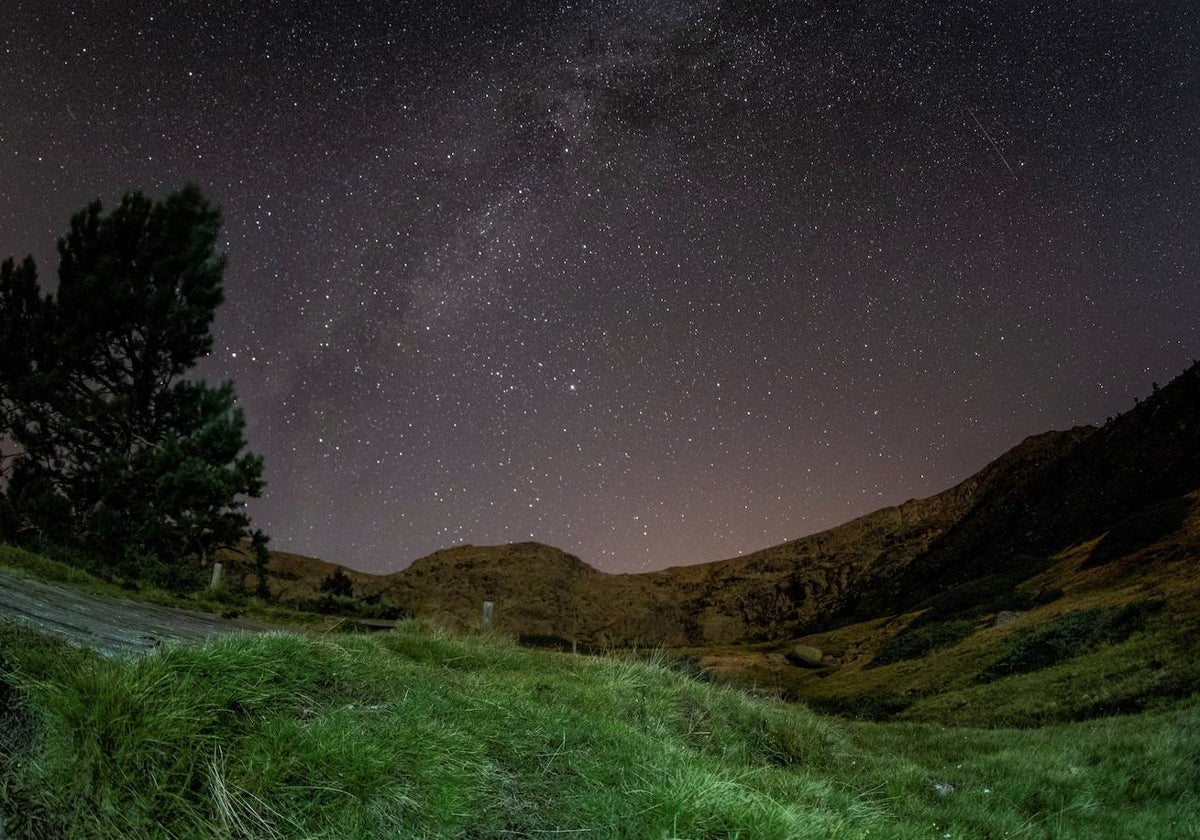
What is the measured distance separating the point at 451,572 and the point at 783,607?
136 feet

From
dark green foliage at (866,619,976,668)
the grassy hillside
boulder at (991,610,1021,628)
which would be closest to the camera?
the grassy hillside

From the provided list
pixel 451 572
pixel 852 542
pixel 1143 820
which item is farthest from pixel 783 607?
pixel 1143 820

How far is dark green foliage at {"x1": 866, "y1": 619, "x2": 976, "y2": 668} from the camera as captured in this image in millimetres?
31014

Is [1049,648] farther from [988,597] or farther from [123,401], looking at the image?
[123,401]

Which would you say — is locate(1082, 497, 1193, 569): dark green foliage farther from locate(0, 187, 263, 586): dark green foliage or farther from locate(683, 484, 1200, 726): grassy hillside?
locate(0, 187, 263, 586): dark green foliage

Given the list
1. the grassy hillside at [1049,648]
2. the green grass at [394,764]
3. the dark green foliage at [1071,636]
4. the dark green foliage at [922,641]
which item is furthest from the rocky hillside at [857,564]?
the green grass at [394,764]

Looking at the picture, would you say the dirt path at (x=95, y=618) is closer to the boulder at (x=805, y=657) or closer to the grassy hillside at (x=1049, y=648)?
the grassy hillside at (x=1049, y=648)

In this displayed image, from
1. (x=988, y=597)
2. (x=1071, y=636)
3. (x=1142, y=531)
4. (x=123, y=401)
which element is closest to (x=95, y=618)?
(x=123, y=401)

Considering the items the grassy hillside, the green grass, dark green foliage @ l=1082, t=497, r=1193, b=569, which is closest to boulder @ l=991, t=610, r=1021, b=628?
the grassy hillside

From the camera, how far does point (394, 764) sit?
3.83 metres

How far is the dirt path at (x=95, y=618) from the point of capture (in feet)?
17.9

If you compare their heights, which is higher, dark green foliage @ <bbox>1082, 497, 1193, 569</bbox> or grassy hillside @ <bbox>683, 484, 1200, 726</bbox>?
dark green foliage @ <bbox>1082, 497, 1193, 569</bbox>

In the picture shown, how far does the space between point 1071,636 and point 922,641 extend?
12338 mm

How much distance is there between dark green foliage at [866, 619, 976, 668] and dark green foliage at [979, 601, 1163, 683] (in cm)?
751
